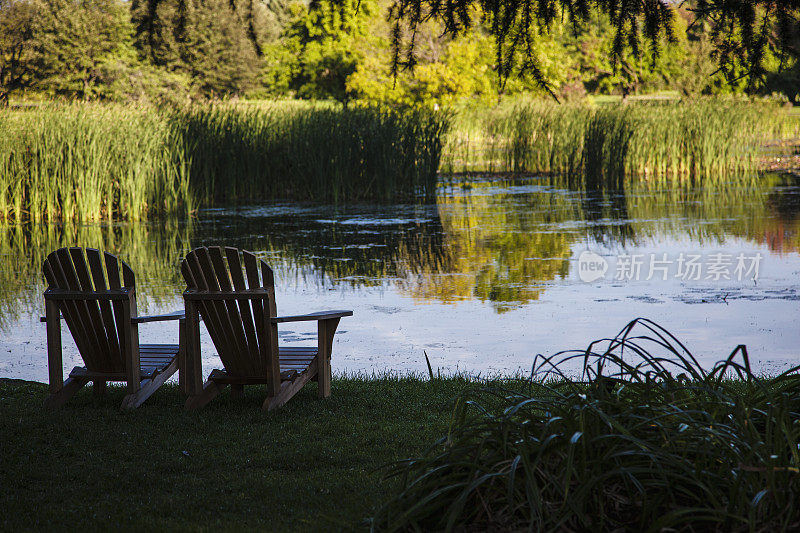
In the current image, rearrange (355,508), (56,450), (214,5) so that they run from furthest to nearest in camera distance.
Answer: (214,5) → (56,450) → (355,508)

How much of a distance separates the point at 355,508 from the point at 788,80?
3804cm

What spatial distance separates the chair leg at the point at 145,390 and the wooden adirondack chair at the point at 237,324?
10.7 inches

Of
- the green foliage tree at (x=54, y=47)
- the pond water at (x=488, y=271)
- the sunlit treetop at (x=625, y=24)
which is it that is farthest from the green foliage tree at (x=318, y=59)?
the sunlit treetop at (x=625, y=24)

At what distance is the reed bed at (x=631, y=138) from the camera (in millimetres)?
21250

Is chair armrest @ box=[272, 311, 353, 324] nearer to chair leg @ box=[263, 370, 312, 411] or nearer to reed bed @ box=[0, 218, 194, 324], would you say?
chair leg @ box=[263, 370, 312, 411]

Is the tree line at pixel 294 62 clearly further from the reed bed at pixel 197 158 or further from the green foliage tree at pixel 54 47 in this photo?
the reed bed at pixel 197 158

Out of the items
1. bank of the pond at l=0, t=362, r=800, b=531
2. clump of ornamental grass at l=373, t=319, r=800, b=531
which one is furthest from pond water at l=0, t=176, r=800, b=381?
clump of ornamental grass at l=373, t=319, r=800, b=531

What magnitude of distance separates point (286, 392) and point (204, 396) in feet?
1.56

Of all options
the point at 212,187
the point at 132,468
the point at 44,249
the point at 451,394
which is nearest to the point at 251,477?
the point at 132,468

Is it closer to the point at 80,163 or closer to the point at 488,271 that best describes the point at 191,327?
the point at 488,271

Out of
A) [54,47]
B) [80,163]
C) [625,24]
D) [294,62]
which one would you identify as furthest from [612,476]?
[294,62]

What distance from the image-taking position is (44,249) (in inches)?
510

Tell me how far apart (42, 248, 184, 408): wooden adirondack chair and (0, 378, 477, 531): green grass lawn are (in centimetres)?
16

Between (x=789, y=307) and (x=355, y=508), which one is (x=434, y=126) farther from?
(x=355, y=508)
